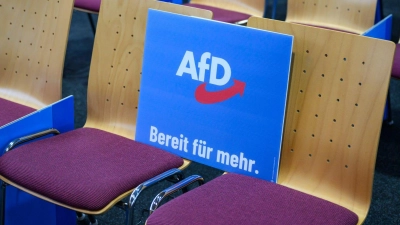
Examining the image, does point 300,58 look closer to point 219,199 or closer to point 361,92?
point 361,92

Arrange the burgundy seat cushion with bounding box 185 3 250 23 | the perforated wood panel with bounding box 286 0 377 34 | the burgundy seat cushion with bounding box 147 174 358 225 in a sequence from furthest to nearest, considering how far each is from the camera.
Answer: the burgundy seat cushion with bounding box 185 3 250 23 → the perforated wood panel with bounding box 286 0 377 34 → the burgundy seat cushion with bounding box 147 174 358 225

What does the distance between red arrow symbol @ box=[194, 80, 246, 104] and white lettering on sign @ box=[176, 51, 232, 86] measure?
30 millimetres

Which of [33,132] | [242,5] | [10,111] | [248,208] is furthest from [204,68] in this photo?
[242,5]

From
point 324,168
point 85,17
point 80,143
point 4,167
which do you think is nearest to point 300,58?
point 324,168

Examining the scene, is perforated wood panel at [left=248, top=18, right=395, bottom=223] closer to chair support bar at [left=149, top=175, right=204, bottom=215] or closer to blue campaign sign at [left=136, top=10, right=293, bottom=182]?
blue campaign sign at [left=136, top=10, right=293, bottom=182]

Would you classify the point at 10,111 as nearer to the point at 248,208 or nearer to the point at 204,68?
the point at 204,68

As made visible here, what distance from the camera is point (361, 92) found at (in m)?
1.87

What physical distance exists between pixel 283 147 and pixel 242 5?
6.81ft

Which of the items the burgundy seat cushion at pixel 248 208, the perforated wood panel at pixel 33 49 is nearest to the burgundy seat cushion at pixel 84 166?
the burgundy seat cushion at pixel 248 208

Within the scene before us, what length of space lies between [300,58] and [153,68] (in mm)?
588

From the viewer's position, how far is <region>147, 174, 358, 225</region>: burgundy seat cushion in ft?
5.74

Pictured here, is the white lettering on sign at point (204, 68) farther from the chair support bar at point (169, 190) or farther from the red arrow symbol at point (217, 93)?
the chair support bar at point (169, 190)

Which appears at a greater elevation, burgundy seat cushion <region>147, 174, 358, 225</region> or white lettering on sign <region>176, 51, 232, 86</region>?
white lettering on sign <region>176, 51, 232, 86</region>

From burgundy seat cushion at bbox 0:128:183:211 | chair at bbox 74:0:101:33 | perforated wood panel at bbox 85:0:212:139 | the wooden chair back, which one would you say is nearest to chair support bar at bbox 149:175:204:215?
burgundy seat cushion at bbox 0:128:183:211
